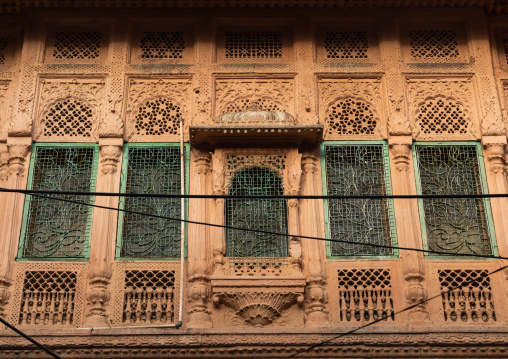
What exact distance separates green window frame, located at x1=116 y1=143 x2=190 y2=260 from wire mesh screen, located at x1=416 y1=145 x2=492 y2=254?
2994 millimetres

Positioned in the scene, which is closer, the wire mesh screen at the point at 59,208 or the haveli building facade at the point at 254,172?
the haveli building facade at the point at 254,172

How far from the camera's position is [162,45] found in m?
10.8

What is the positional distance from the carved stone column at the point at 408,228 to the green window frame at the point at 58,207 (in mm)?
3728

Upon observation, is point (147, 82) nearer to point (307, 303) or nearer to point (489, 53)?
point (307, 303)

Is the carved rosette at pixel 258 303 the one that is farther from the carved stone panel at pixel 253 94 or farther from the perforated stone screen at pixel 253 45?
the perforated stone screen at pixel 253 45

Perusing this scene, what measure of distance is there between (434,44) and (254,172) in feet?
10.5

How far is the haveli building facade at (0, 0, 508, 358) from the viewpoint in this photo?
8.98 m

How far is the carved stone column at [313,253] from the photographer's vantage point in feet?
29.6

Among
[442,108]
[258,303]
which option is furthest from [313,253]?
[442,108]

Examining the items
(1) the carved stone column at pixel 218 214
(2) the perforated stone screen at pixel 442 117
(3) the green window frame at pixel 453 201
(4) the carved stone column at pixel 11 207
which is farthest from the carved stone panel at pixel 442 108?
(4) the carved stone column at pixel 11 207

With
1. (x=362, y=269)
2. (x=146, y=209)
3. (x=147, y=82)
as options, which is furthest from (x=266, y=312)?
(x=147, y=82)

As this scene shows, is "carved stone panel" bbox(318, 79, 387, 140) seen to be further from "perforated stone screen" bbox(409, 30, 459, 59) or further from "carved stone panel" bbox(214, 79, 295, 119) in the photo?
"perforated stone screen" bbox(409, 30, 459, 59)

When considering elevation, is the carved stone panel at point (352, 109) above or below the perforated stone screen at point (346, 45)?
below

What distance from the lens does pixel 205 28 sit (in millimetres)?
10797
